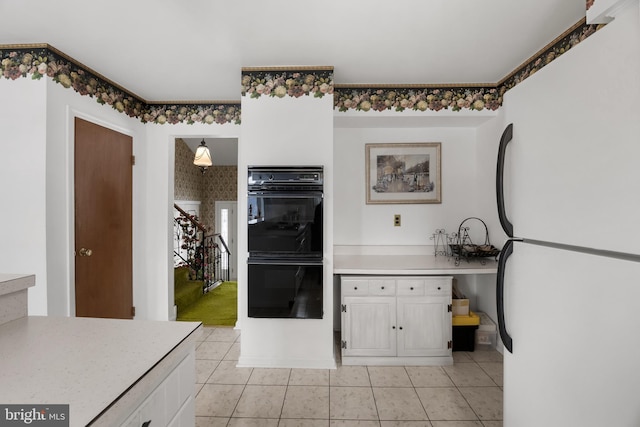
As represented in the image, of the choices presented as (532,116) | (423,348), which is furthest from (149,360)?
(423,348)

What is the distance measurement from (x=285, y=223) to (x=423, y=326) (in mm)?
1489

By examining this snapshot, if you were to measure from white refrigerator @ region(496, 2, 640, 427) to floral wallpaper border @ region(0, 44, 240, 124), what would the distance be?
9.72 feet

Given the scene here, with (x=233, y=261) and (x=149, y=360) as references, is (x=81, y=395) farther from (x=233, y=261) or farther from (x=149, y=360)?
(x=233, y=261)

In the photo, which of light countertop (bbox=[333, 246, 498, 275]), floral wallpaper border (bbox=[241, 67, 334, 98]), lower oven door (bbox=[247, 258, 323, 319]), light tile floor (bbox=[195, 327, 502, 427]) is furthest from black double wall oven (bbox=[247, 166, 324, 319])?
floral wallpaper border (bbox=[241, 67, 334, 98])

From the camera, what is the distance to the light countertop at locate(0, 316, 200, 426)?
0.69 m

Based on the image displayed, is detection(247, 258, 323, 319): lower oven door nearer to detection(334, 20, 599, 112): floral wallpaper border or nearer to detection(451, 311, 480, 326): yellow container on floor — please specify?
detection(451, 311, 480, 326): yellow container on floor

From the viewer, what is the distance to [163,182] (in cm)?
336

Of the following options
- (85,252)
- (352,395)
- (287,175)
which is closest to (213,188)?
(85,252)

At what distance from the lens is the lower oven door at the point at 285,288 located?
8.06ft

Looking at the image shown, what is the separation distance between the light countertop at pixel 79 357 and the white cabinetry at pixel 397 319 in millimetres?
1686

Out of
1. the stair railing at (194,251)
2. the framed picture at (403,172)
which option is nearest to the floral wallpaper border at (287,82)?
the framed picture at (403,172)

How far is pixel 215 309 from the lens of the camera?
4184mm

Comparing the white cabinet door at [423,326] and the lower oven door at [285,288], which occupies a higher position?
the lower oven door at [285,288]

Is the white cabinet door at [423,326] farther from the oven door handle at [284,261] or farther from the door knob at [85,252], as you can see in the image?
the door knob at [85,252]
